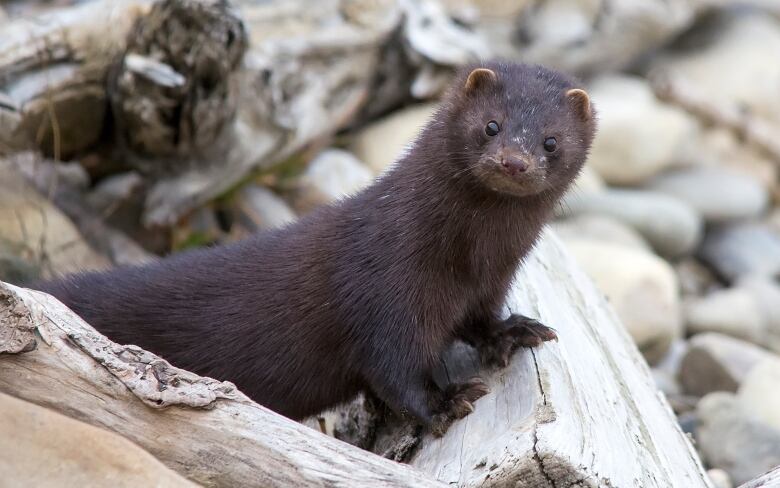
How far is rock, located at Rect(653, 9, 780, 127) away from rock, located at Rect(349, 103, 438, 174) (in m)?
3.33

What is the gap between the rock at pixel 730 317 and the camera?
6.96 metres

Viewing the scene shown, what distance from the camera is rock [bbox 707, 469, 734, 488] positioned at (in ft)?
16.0

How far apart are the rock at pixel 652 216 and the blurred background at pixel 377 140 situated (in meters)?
0.01

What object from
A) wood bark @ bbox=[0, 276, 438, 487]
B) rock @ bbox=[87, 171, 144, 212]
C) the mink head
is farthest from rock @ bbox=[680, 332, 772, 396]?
wood bark @ bbox=[0, 276, 438, 487]

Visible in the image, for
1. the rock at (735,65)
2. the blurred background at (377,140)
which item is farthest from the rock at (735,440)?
the rock at (735,65)

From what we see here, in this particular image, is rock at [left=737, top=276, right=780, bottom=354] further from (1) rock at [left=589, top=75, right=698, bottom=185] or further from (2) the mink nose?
(2) the mink nose

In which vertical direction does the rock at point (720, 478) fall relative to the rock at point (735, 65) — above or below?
below

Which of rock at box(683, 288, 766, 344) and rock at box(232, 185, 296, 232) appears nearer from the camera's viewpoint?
rock at box(232, 185, 296, 232)

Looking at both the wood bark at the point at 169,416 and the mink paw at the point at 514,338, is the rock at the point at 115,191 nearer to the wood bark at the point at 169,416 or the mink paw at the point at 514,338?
the mink paw at the point at 514,338

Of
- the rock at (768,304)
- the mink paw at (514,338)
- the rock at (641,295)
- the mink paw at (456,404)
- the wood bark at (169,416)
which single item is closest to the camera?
the wood bark at (169,416)

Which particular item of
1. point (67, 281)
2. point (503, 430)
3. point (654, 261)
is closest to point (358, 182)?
point (654, 261)

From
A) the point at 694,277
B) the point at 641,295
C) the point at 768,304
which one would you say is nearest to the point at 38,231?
the point at 641,295

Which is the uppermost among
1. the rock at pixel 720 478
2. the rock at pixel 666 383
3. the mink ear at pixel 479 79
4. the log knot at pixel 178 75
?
the mink ear at pixel 479 79

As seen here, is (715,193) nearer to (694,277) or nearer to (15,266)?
(694,277)
